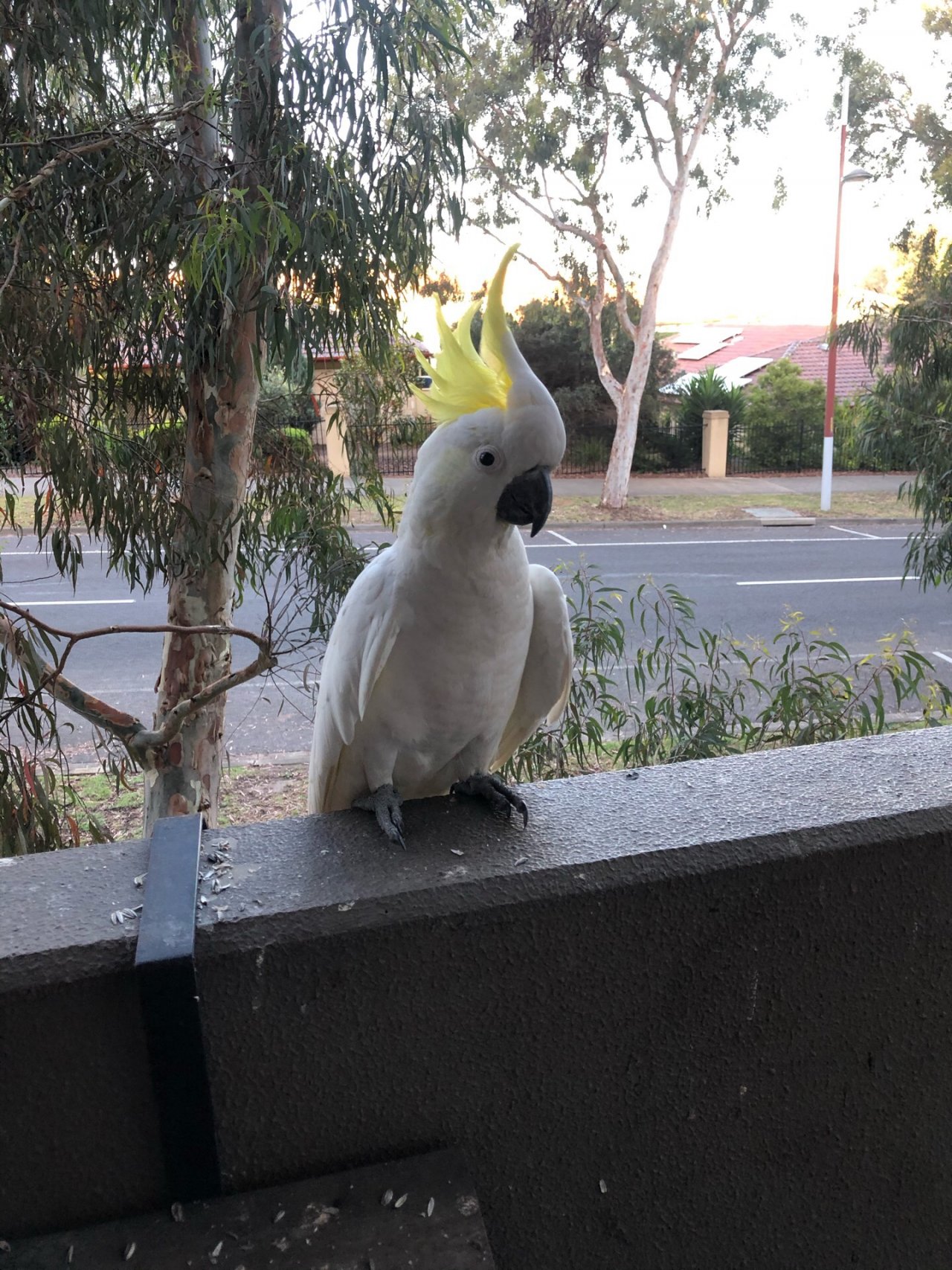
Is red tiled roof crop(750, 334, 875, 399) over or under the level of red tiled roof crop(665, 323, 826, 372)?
under

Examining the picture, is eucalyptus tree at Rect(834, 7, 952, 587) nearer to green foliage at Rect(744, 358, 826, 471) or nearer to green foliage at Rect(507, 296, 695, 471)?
green foliage at Rect(507, 296, 695, 471)

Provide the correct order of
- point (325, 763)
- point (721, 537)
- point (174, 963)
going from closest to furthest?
point (174, 963) → point (325, 763) → point (721, 537)

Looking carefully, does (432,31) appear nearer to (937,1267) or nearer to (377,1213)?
(377,1213)

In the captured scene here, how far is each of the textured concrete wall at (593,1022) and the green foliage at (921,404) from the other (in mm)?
2341

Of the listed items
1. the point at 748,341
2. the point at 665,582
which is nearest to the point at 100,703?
the point at 665,582

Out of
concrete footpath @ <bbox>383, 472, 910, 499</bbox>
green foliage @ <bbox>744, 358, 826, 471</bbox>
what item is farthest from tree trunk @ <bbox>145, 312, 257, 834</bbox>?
green foliage @ <bbox>744, 358, 826, 471</bbox>

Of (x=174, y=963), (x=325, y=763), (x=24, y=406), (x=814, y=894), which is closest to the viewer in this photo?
(x=174, y=963)

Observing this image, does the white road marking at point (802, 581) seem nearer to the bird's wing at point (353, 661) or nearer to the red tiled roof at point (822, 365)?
the bird's wing at point (353, 661)

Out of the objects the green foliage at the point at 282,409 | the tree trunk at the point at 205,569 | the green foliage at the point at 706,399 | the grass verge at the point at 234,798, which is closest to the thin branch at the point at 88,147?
the tree trunk at the point at 205,569

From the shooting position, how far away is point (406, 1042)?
77cm

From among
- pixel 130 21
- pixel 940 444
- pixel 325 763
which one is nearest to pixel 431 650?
pixel 325 763

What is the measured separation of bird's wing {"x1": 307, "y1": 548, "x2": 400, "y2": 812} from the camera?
42.6 inches

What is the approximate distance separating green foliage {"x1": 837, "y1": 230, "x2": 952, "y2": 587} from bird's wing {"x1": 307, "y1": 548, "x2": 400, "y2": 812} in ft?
7.77

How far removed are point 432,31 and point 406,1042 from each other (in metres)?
1.61
